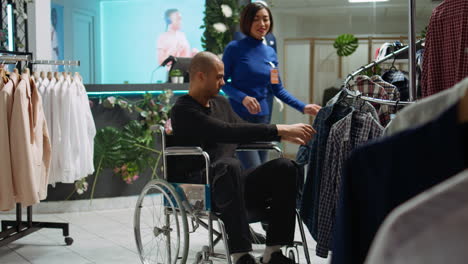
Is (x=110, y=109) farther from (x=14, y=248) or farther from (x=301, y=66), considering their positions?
(x=301, y=66)

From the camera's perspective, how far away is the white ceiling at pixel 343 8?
7.06 metres

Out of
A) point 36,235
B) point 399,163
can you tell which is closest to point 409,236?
point 399,163

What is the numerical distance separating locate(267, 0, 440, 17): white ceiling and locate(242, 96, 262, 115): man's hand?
3.81 metres

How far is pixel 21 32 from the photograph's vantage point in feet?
17.1

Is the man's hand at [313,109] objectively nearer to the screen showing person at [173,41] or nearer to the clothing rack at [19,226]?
the clothing rack at [19,226]

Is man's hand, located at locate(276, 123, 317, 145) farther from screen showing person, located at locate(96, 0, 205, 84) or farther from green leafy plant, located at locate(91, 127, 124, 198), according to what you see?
screen showing person, located at locate(96, 0, 205, 84)

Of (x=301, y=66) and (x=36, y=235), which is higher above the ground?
(x=301, y=66)

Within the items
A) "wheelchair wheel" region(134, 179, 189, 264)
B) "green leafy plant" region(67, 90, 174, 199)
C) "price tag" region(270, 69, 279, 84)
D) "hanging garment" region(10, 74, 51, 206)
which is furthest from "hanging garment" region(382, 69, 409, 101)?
"green leafy plant" region(67, 90, 174, 199)

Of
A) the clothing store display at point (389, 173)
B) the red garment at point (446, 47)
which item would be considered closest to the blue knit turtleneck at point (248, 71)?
the red garment at point (446, 47)

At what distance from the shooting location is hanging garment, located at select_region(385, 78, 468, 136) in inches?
33.2

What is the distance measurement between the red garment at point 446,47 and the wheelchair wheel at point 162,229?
1.22m

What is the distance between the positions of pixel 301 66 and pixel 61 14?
9.94 ft

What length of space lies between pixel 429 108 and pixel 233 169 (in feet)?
6.42

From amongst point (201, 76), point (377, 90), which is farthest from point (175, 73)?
point (377, 90)
